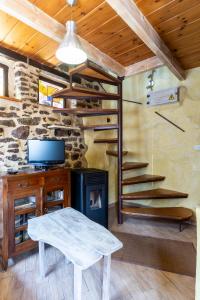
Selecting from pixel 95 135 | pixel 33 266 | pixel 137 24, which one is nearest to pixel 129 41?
pixel 137 24

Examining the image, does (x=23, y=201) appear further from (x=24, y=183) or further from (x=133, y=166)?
(x=133, y=166)

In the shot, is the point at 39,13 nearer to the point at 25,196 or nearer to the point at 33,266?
the point at 25,196

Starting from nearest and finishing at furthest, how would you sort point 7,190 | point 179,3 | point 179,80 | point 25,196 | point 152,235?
point 179,3 → point 7,190 → point 25,196 → point 152,235 → point 179,80

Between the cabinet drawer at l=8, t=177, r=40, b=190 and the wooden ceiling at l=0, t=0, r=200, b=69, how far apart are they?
1.61m

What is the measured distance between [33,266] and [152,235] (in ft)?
5.06

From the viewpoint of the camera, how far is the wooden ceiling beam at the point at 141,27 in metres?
1.57

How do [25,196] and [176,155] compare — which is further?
[176,155]

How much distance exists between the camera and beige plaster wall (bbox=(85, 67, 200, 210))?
2975mm

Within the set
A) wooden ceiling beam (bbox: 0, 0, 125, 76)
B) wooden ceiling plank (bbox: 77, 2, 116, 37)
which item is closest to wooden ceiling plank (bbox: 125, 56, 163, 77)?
wooden ceiling beam (bbox: 0, 0, 125, 76)

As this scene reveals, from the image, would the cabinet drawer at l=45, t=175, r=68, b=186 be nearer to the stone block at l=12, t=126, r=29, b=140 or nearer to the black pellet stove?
the black pellet stove

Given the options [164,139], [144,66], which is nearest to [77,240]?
[164,139]

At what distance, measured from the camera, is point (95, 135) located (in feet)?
11.6

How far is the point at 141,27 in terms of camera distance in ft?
5.95

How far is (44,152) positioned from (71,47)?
4.38 feet
